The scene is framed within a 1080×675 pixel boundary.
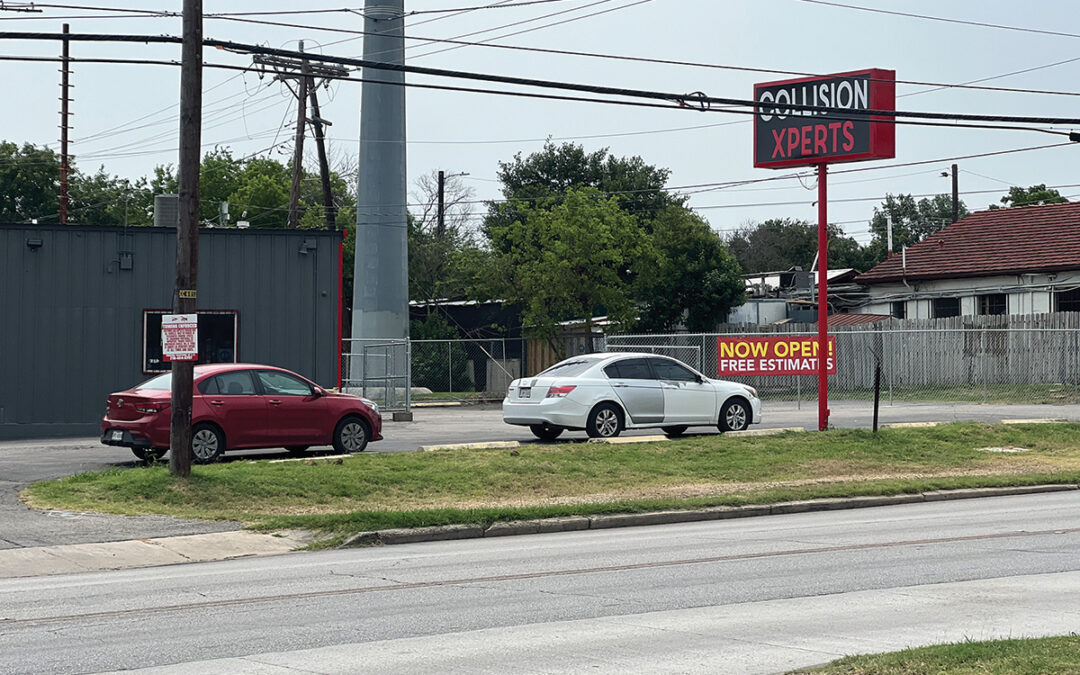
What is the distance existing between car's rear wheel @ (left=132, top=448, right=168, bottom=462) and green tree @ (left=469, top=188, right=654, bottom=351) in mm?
27568

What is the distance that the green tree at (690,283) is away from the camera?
4831 cm

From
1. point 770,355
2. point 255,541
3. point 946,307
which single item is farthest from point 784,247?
point 255,541

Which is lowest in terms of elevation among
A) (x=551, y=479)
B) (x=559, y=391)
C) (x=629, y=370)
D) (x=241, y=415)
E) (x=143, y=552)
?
(x=143, y=552)

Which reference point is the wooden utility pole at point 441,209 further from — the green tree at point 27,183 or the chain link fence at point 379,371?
the chain link fence at point 379,371

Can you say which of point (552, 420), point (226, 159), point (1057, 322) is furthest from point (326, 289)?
point (226, 159)

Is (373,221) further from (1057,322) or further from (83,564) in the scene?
(83,564)

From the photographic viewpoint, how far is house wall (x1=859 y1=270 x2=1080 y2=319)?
44781 mm

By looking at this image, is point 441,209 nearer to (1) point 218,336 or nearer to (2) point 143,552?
(1) point 218,336

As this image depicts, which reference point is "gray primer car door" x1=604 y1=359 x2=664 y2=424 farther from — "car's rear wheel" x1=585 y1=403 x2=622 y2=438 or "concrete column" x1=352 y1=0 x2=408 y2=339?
"concrete column" x1=352 y1=0 x2=408 y2=339

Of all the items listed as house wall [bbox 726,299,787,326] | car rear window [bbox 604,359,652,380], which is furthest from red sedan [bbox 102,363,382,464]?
house wall [bbox 726,299,787,326]

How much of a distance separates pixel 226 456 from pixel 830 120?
42.4 ft

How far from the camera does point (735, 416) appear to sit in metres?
24.3

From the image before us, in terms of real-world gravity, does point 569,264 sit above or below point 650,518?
above

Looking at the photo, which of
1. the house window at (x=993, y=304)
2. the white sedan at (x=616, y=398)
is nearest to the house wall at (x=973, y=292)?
the house window at (x=993, y=304)
